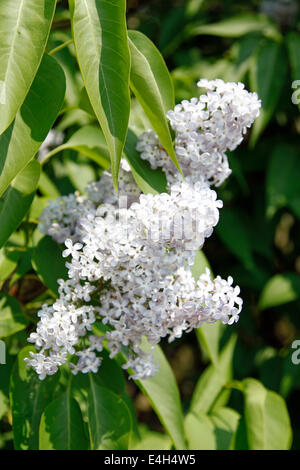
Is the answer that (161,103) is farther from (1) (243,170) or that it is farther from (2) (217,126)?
(1) (243,170)

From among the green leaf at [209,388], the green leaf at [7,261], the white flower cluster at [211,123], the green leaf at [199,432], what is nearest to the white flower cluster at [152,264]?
the white flower cluster at [211,123]

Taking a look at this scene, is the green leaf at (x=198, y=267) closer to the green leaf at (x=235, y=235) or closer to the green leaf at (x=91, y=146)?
the green leaf at (x=91, y=146)

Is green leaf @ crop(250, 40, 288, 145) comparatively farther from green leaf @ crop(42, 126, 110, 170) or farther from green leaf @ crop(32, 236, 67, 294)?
green leaf @ crop(32, 236, 67, 294)

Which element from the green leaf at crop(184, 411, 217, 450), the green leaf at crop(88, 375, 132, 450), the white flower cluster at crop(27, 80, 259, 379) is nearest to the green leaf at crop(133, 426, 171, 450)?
the green leaf at crop(184, 411, 217, 450)

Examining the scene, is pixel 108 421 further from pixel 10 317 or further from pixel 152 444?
pixel 152 444
